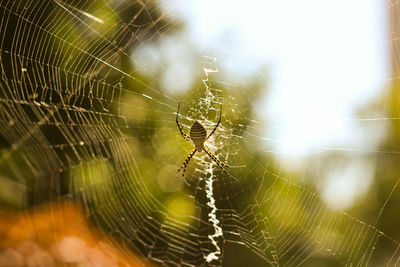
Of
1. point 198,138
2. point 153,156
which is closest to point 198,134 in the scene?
point 198,138

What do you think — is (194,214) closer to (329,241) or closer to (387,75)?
(329,241)

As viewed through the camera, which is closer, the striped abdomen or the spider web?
the spider web

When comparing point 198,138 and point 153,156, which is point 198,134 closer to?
point 198,138

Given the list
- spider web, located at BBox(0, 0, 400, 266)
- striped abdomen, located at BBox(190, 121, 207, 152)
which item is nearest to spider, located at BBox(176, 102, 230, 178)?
striped abdomen, located at BBox(190, 121, 207, 152)

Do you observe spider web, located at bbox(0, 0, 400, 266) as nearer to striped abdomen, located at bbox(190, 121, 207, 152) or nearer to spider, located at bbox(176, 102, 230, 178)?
spider, located at bbox(176, 102, 230, 178)

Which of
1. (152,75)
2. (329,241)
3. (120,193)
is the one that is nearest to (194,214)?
(120,193)

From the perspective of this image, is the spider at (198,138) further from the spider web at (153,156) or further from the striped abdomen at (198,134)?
the spider web at (153,156)
